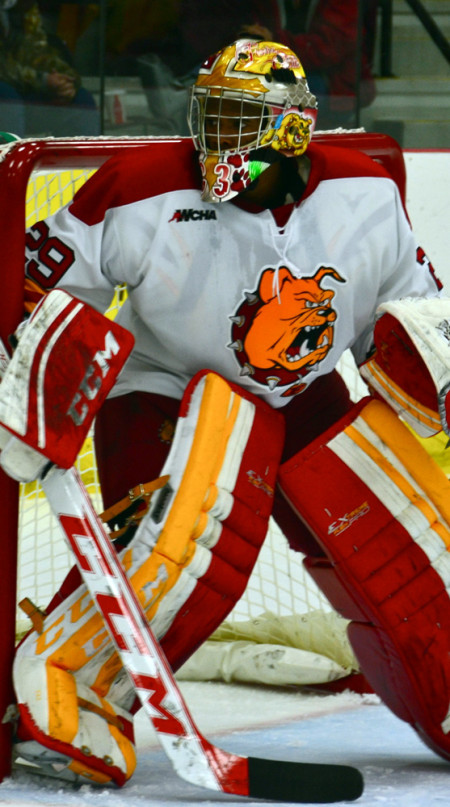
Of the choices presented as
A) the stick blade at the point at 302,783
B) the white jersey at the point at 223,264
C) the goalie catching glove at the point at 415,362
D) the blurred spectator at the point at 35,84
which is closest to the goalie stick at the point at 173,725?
the stick blade at the point at 302,783

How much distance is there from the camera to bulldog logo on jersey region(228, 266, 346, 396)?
1.80 m

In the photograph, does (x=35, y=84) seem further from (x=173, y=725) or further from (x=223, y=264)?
(x=173, y=725)

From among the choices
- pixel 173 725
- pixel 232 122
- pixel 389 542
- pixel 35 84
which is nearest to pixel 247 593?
pixel 389 542

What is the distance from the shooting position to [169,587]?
171cm

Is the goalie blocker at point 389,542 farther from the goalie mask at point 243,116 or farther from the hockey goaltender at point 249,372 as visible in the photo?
the goalie mask at point 243,116

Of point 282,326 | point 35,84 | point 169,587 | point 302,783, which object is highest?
point 282,326

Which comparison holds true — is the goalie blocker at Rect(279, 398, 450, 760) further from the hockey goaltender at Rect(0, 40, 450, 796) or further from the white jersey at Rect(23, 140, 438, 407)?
the white jersey at Rect(23, 140, 438, 407)

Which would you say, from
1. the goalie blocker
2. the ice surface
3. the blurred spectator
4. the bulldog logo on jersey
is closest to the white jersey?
the bulldog logo on jersey

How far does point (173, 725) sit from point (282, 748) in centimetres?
36

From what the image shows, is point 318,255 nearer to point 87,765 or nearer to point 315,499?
point 315,499

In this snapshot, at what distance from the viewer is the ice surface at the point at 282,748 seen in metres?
1.64

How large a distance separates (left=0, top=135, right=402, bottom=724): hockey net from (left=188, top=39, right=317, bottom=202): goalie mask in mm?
191

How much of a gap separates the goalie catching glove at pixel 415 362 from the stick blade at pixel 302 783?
0.48 meters

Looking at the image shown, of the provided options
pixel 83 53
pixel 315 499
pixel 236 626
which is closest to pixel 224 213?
pixel 315 499
